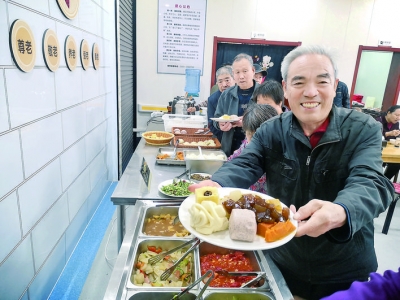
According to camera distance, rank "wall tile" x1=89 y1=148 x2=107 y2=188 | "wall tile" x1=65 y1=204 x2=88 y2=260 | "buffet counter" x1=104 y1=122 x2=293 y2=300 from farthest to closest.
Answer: "wall tile" x1=89 y1=148 x2=107 y2=188, "wall tile" x1=65 y1=204 x2=88 y2=260, "buffet counter" x1=104 y1=122 x2=293 y2=300

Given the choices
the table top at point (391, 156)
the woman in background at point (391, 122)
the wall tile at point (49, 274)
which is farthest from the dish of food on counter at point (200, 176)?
the woman in background at point (391, 122)

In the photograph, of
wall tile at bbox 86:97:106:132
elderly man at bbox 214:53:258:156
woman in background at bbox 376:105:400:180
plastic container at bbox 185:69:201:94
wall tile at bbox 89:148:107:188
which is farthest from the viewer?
plastic container at bbox 185:69:201:94

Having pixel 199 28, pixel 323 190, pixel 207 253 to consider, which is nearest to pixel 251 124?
pixel 323 190

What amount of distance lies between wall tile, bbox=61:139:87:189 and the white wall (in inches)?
139

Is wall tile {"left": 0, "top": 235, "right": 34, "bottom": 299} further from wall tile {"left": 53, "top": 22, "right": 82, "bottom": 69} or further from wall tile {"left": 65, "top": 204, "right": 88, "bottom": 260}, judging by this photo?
wall tile {"left": 53, "top": 22, "right": 82, "bottom": 69}

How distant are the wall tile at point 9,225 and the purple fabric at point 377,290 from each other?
1.38m

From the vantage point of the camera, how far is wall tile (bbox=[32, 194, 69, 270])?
1.71 m

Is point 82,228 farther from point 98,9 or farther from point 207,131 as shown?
point 98,9

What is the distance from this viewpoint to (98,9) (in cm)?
289

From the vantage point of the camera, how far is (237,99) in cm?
315

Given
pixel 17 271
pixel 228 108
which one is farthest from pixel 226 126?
pixel 17 271

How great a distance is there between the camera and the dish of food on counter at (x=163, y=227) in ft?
5.24

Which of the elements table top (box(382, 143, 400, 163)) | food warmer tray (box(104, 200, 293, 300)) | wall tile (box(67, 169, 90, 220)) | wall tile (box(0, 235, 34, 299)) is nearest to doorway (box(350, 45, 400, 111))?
table top (box(382, 143, 400, 163))

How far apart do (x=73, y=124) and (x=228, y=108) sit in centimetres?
167
